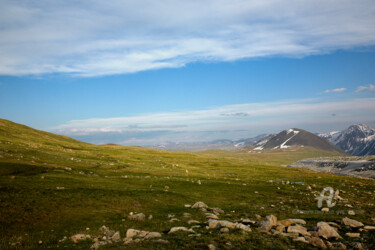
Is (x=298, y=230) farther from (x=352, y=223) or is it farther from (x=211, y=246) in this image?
(x=211, y=246)

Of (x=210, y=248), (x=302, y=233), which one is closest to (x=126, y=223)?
(x=210, y=248)

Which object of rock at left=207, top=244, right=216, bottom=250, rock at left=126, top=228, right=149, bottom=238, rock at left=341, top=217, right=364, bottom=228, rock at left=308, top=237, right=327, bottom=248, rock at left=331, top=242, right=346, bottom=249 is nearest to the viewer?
rock at left=207, top=244, right=216, bottom=250

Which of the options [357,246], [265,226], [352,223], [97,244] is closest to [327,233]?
[357,246]

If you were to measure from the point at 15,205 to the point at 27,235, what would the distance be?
7.23 metres

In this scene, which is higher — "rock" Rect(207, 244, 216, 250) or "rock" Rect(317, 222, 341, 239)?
"rock" Rect(207, 244, 216, 250)

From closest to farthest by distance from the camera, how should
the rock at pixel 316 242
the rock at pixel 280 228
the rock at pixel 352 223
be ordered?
1. the rock at pixel 316 242
2. the rock at pixel 280 228
3. the rock at pixel 352 223

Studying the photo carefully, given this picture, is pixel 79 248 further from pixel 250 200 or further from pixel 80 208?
pixel 250 200

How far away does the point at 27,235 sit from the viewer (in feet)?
68.9

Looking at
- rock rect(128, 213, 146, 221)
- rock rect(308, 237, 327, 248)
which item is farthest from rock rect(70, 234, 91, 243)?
rock rect(308, 237, 327, 248)

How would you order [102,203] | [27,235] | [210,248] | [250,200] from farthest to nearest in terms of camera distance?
[250,200], [102,203], [27,235], [210,248]

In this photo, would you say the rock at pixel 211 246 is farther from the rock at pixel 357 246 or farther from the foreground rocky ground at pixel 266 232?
the rock at pixel 357 246

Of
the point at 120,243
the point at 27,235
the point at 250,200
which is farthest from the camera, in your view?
the point at 250,200

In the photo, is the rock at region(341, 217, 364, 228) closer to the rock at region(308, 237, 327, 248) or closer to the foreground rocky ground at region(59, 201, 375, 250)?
the foreground rocky ground at region(59, 201, 375, 250)

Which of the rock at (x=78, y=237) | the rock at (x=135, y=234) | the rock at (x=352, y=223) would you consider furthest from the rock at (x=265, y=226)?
the rock at (x=78, y=237)
